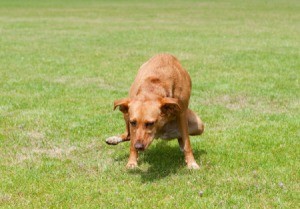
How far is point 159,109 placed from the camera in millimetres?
7652

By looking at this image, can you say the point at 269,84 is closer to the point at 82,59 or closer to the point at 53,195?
the point at 82,59

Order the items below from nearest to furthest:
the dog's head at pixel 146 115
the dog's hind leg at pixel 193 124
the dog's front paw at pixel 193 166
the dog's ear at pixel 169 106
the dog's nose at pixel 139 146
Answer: the dog's nose at pixel 139 146 → the dog's head at pixel 146 115 → the dog's ear at pixel 169 106 → the dog's front paw at pixel 193 166 → the dog's hind leg at pixel 193 124

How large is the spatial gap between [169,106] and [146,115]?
472mm

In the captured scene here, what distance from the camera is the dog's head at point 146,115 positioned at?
7.40 m

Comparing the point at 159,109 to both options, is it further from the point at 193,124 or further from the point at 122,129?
the point at 122,129

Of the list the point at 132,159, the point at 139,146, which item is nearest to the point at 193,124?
the point at 132,159

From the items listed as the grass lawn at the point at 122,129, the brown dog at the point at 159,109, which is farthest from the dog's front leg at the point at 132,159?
the grass lawn at the point at 122,129

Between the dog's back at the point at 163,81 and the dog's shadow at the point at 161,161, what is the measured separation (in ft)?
3.21

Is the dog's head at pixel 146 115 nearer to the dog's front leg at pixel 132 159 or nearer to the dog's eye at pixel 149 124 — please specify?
the dog's eye at pixel 149 124

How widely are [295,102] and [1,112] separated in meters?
6.93

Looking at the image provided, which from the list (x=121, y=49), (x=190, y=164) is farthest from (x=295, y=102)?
(x=121, y=49)

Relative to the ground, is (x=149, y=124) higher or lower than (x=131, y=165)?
higher

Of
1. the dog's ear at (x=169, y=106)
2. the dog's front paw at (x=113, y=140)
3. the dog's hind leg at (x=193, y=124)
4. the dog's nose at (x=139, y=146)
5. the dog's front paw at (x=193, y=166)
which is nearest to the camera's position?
the dog's nose at (x=139, y=146)

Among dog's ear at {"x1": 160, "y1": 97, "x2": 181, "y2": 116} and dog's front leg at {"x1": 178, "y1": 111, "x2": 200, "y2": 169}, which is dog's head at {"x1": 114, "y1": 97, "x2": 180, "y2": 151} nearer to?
dog's ear at {"x1": 160, "y1": 97, "x2": 181, "y2": 116}
